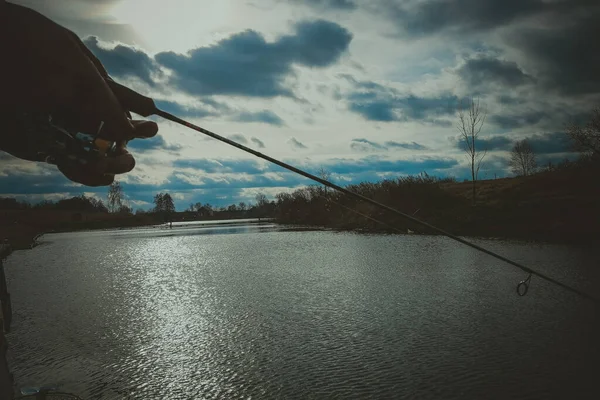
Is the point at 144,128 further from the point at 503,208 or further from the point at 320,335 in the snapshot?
the point at 503,208

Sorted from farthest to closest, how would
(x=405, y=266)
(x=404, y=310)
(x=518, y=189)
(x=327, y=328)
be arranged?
(x=518, y=189) < (x=405, y=266) < (x=404, y=310) < (x=327, y=328)

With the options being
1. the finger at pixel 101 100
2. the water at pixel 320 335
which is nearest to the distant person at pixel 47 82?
the finger at pixel 101 100

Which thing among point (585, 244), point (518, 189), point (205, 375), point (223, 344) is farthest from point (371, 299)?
point (518, 189)

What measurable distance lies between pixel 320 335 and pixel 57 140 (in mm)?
6632

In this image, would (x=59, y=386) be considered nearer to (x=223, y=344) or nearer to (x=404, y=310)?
(x=223, y=344)

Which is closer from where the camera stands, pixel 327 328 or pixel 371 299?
pixel 327 328

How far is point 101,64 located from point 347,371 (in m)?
5.32

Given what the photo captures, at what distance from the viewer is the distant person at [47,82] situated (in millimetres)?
1444

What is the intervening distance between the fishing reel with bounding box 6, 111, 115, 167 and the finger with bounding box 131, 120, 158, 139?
0.49 ft

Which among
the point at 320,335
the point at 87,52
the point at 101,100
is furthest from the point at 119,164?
the point at 320,335

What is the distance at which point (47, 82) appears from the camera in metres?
1.55

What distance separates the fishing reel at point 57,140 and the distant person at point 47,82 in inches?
0.5

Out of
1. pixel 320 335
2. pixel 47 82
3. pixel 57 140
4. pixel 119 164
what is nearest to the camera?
pixel 47 82

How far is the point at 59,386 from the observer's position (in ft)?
18.4
